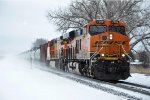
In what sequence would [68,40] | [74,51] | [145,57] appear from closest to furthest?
[74,51] → [68,40] → [145,57]

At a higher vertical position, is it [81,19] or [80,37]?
[81,19]

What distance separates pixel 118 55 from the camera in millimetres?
22062

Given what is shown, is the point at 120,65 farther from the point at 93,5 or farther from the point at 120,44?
the point at 93,5

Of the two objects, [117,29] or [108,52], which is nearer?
[108,52]

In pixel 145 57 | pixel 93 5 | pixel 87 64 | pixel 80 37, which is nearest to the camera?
pixel 87 64

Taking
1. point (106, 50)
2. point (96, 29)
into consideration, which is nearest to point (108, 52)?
point (106, 50)

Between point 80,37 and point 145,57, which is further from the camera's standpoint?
point 145,57

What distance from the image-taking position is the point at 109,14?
4466cm

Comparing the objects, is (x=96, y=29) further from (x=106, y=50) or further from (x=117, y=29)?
(x=106, y=50)

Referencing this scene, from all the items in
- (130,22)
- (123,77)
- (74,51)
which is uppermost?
(130,22)

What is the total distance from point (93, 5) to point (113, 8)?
8.81 feet

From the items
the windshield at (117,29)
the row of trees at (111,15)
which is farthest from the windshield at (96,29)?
the row of trees at (111,15)

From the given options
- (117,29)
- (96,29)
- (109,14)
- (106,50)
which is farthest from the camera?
(109,14)

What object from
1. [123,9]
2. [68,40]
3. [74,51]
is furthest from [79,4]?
[74,51]
